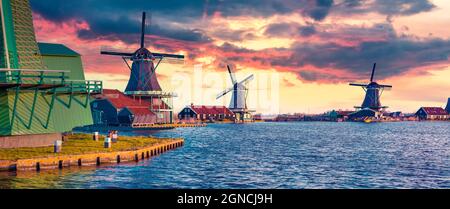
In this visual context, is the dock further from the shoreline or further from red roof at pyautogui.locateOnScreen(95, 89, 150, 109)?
red roof at pyautogui.locateOnScreen(95, 89, 150, 109)

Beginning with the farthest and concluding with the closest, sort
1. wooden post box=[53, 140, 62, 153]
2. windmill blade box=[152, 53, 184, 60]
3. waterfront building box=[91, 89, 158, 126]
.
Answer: windmill blade box=[152, 53, 184, 60], waterfront building box=[91, 89, 158, 126], wooden post box=[53, 140, 62, 153]

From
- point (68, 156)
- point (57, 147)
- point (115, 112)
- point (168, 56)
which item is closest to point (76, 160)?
point (68, 156)

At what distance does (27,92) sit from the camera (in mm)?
42875

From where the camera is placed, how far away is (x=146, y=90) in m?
134

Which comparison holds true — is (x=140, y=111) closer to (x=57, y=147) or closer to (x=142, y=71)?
(x=142, y=71)

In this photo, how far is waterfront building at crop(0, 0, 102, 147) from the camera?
41.1m

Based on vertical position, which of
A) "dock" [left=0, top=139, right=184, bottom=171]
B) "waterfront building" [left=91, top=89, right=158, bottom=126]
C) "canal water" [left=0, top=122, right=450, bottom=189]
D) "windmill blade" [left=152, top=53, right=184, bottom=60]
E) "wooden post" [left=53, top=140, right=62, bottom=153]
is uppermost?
"windmill blade" [left=152, top=53, right=184, bottom=60]

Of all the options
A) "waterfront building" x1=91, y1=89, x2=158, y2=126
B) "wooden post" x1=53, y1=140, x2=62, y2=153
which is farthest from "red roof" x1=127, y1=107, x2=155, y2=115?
"wooden post" x1=53, y1=140, x2=62, y2=153

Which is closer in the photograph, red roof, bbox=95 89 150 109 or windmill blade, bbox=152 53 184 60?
red roof, bbox=95 89 150 109

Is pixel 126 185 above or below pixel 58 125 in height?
→ below

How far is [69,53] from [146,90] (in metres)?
78.5

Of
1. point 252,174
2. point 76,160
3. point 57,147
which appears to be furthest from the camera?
point 57,147
